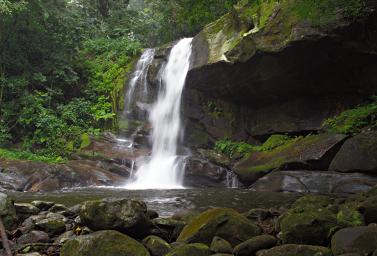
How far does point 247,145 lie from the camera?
53.1 feet

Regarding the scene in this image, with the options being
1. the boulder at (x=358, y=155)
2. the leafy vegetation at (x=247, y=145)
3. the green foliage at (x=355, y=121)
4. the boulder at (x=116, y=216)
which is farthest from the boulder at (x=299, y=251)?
the leafy vegetation at (x=247, y=145)

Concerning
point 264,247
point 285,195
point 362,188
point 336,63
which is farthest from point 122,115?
point 264,247

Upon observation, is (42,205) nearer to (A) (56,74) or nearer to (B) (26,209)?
(B) (26,209)

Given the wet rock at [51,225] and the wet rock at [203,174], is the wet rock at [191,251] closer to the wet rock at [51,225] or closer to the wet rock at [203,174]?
the wet rock at [51,225]

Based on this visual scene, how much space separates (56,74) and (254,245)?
17868mm

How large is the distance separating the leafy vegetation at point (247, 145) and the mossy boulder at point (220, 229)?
8746 millimetres

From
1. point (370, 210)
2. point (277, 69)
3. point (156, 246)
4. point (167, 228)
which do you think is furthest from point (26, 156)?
point (370, 210)

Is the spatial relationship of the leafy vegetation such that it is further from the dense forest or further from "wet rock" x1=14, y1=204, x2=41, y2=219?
"wet rock" x1=14, y1=204, x2=41, y2=219

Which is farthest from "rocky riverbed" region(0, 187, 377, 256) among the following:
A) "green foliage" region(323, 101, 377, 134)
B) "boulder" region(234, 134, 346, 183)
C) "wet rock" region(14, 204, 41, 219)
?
"green foliage" region(323, 101, 377, 134)

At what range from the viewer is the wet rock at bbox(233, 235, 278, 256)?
502cm

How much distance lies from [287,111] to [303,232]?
11.4 meters

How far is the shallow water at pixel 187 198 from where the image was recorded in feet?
29.2

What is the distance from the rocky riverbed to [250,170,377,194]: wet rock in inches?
133

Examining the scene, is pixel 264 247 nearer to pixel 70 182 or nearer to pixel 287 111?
pixel 70 182
